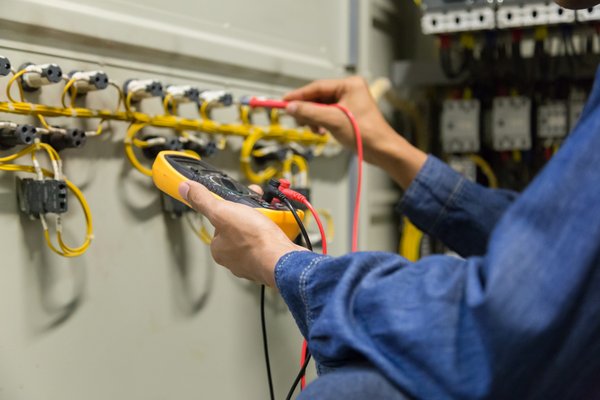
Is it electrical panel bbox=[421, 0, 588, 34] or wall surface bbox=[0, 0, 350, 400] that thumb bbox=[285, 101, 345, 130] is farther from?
electrical panel bbox=[421, 0, 588, 34]

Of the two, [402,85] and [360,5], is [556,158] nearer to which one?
[360,5]

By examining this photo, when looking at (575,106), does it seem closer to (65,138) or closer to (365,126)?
(365,126)

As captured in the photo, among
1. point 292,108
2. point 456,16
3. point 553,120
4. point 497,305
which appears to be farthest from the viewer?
point 553,120

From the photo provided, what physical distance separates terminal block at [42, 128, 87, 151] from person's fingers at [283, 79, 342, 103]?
0.41m

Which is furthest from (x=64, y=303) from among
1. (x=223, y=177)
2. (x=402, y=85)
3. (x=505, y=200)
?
(x=402, y=85)

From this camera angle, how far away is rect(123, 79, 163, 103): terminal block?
94cm

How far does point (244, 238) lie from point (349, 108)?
0.55 metres

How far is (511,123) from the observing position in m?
1.64

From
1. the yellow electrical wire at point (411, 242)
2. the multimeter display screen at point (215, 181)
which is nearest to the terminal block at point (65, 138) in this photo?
the multimeter display screen at point (215, 181)

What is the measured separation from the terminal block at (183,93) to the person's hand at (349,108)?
21 cm

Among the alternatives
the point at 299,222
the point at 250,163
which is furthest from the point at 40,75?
the point at 250,163

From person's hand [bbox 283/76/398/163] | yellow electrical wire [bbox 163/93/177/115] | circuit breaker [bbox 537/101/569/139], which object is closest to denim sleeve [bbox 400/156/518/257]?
person's hand [bbox 283/76/398/163]

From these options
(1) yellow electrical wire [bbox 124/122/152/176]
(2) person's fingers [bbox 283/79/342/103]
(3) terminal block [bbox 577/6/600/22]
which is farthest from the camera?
(3) terminal block [bbox 577/6/600/22]

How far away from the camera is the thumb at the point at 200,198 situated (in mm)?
745
